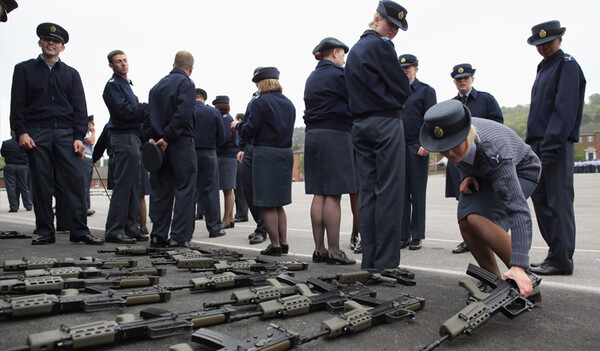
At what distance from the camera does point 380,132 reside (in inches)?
142

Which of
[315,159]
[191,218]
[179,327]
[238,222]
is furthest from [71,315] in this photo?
[238,222]

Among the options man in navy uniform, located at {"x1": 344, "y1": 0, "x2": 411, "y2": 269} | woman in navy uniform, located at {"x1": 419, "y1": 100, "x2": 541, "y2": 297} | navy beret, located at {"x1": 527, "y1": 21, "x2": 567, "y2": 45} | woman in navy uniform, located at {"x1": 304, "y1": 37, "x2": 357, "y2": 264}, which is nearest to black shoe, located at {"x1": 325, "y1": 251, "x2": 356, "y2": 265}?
woman in navy uniform, located at {"x1": 304, "y1": 37, "x2": 357, "y2": 264}

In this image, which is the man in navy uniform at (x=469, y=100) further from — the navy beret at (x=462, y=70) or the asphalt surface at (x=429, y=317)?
the asphalt surface at (x=429, y=317)

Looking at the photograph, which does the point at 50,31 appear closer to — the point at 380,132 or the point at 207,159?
the point at 207,159

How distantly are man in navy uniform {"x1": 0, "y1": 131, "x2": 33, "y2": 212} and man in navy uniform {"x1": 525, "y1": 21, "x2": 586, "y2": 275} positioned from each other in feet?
39.9

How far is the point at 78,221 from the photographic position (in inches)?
204

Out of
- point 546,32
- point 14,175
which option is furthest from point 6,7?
point 14,175

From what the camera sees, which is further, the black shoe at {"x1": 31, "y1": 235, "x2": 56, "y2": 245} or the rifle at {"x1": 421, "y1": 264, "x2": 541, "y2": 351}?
the black shoe at {"x1": 31, "y1": 235, "x2": 56, "y2": 245}

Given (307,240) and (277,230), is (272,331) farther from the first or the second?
(307,240)

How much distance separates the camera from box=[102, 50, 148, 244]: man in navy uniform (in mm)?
5492

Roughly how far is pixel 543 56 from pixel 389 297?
113 inches

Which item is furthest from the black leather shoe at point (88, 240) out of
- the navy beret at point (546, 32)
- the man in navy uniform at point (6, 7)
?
the navy beret at point (546, 32)

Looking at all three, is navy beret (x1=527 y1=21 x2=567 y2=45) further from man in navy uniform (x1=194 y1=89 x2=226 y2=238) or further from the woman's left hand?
man in navy uniform (x1=194 y1=89 x2=226 y2=238)

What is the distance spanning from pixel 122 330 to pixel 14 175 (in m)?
12.1
